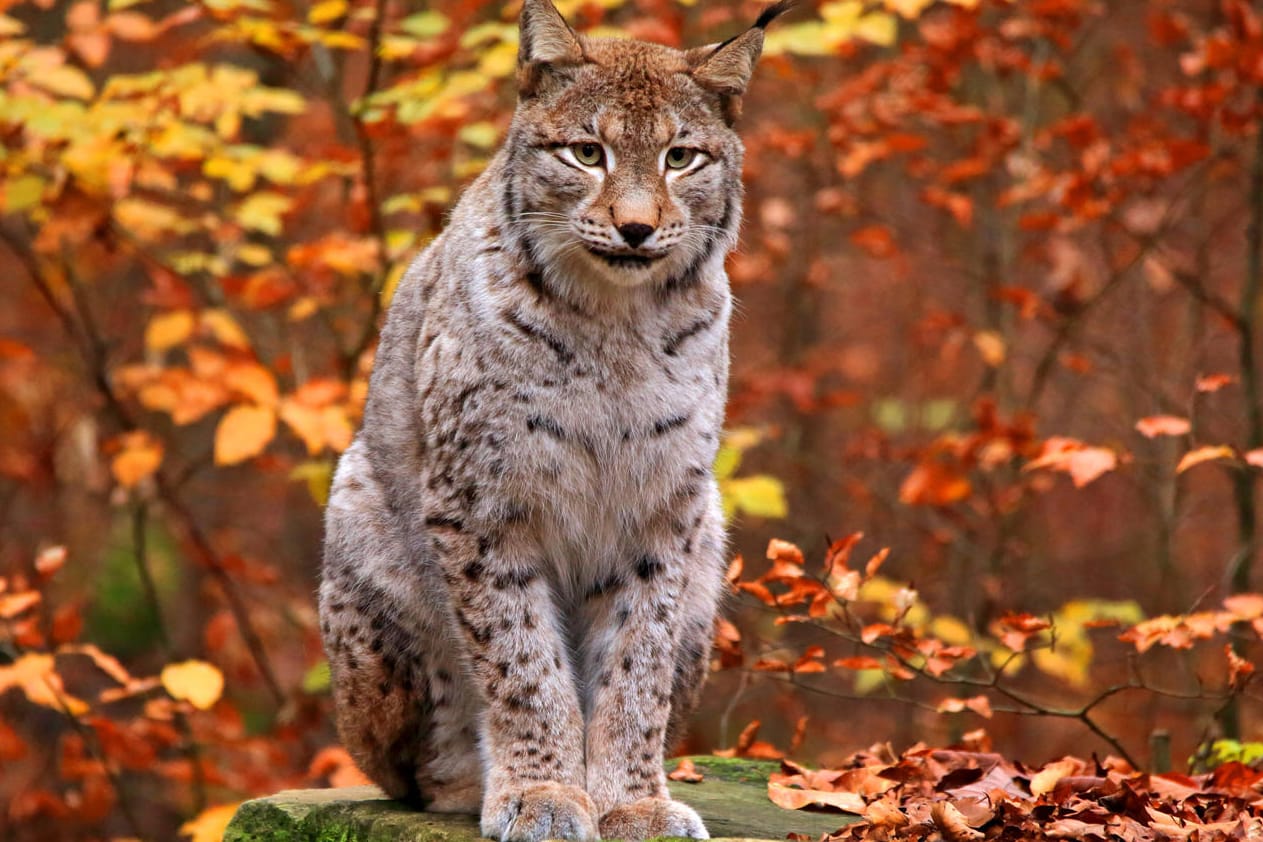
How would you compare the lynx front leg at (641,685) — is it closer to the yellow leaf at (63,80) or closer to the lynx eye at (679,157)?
the lynx eye at (679,157)

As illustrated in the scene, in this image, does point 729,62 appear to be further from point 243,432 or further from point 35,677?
point 35,677

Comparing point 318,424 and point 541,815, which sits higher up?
point 318,424

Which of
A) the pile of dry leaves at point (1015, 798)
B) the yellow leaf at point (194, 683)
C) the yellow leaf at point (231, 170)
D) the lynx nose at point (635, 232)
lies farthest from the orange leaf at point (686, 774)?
the yellow leaf at point (231, 170)

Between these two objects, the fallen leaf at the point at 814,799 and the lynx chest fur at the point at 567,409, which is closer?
the lynx chest fur at the point at 567,409

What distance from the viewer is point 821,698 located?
510 inches

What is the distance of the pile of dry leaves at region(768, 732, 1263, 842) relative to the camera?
421 cm

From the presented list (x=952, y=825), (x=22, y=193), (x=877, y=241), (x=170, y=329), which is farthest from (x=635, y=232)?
(x=877, y=241)

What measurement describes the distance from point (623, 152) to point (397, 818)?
2105mm

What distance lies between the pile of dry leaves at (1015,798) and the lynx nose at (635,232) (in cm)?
171

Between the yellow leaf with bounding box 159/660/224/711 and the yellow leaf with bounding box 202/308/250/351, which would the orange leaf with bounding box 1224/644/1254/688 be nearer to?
A: the yellow leaf with bounding box 159/660/224/711

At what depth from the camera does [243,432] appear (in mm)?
6473

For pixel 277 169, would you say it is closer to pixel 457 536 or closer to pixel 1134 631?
pixel 457 536

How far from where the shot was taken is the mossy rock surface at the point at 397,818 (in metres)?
4.61

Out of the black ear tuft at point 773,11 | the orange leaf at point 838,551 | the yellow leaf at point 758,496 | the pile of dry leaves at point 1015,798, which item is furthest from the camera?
the yellow leaf at point 758,496
